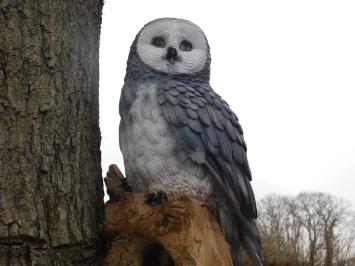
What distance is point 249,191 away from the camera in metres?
1.40

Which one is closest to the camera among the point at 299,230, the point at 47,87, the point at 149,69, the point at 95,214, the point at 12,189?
the point at 12,189

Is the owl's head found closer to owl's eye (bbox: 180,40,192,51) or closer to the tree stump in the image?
owl's eye (bbox: 180,40,192,51)

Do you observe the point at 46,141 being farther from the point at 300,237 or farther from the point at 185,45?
the point at 300,237

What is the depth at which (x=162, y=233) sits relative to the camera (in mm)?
1214

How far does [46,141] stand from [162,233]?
416 millimetres

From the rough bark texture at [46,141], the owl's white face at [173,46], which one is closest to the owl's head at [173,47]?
the owl's white face at [173,46]

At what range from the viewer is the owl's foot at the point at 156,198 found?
127 cm

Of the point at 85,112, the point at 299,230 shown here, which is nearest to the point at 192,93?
the point at 85,112

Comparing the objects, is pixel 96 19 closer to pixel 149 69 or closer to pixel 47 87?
pixel 149 69

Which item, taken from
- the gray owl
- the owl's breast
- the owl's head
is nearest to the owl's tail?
the gray owl

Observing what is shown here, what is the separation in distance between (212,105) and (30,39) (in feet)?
2.05

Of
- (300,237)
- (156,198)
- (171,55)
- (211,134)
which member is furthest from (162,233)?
(300,237)

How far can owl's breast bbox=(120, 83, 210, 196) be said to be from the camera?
1.35 meters

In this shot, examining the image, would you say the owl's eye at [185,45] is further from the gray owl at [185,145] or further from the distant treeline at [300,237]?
the distant treeline at [300,237]
